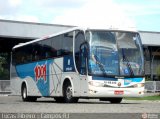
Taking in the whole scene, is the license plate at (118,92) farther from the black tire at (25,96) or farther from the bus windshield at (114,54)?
the black tire at (25,96)

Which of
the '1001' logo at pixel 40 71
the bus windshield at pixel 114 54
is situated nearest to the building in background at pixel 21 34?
the '1001' logo at pixel 40 71

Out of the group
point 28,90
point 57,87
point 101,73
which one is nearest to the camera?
point 101,73

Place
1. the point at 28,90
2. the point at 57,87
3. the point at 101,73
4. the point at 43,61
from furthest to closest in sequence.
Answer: the point at 28,90 → the point at 43,61 → the point at 57,87 → the point at 101,73

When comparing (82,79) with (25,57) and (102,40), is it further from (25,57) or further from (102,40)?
(25,57)

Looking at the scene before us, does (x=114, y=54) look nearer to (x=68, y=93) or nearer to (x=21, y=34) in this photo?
(x=68, y=93)

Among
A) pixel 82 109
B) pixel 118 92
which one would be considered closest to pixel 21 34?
pixel 118 92

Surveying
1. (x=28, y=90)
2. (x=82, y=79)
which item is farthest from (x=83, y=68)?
(x=28, y=90)

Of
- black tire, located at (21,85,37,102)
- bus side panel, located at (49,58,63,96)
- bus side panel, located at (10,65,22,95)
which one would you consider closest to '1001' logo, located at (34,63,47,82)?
bus side panel, located at (49,58,63,96)

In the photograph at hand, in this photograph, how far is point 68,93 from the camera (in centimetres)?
2294

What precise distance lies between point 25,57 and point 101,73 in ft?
28.6

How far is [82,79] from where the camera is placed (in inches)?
850

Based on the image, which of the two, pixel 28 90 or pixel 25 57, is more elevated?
pixel 25 57

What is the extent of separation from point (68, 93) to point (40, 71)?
3.87m

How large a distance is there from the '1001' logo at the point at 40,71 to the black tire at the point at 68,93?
270 centimetres
